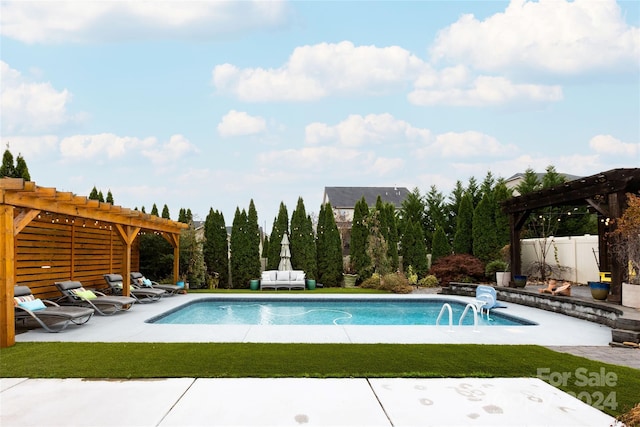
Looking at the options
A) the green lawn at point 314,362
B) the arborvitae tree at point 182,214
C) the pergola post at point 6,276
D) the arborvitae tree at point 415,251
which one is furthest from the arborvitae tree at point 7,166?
the arborvitae tree at point 415,251

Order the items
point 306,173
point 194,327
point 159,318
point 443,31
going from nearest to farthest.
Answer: point 194,327
point 159,318
point 443,31
point 306,173

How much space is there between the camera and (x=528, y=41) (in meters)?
12.3

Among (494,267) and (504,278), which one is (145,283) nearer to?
(504,278)

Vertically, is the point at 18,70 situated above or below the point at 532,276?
above

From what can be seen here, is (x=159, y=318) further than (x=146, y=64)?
No

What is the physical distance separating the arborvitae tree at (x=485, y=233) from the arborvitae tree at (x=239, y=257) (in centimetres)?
993

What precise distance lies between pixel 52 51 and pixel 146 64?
2790 millimetres

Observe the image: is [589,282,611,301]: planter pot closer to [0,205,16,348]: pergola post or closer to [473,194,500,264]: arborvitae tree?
[473,194,500,264]: arborvitae tree

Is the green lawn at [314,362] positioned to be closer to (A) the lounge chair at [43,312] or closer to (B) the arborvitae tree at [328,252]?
(A) the lounge chair at [43,312]

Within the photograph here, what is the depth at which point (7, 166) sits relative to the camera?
12.5 m

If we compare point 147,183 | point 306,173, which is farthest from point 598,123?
point 147,183

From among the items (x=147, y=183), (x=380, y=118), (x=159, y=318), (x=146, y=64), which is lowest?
(x=159, y=318)

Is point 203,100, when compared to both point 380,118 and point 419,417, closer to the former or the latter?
point 380,118

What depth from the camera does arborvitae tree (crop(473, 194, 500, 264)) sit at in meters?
18.3
